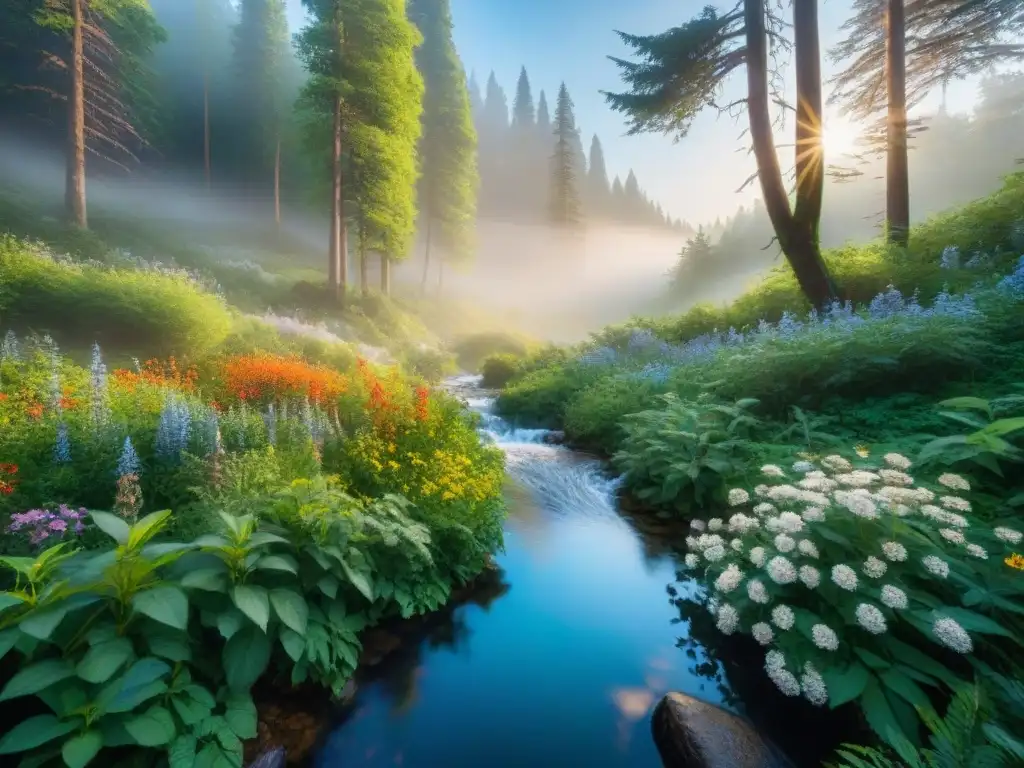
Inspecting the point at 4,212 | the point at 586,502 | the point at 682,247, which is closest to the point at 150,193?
the point at 4,212

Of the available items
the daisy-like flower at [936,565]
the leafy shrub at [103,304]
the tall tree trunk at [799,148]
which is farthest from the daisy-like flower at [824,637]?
the leafy shrub at [103,304]

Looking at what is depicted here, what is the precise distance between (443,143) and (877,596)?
27.2 meters

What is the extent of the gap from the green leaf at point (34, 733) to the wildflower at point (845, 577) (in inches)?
145

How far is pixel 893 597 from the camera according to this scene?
2.34 metres

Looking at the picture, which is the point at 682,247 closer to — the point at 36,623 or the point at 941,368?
the point at 941,368

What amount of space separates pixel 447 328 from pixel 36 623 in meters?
21.5

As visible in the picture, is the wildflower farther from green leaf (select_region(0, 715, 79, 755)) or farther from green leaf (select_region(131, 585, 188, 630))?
green leaf (select_region(0, 715, 79, 755))

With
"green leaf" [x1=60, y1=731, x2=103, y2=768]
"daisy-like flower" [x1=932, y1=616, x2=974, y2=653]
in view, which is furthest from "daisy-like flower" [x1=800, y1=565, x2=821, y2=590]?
"green leaf" [x1=60, y1=731, x2=103, y2=768]

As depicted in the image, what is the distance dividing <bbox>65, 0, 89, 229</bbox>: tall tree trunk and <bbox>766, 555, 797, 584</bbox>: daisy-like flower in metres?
12.0

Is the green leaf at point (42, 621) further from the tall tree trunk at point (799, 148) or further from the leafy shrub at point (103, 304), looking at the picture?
the tall tree trunk at point (799, 148)

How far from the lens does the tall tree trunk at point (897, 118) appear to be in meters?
10.3

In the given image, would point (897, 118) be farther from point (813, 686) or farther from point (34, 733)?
point (34, 733)

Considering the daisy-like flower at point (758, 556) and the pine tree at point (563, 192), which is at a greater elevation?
the pine tree at point (563, 192)

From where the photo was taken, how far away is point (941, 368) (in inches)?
212
